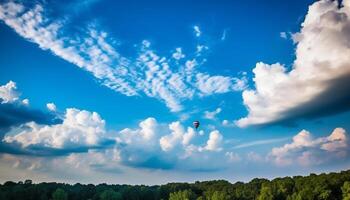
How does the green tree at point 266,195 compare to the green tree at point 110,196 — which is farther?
the green tree at point 110,196

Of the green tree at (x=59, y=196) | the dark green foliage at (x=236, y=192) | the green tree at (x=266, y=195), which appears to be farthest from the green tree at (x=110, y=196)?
the green tree at (x=266, y=195)

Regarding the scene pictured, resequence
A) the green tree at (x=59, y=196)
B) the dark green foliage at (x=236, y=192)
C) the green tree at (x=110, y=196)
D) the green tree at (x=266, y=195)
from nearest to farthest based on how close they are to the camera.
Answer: the green tree at (x=266, y=195) → the dark green foliage at (x=236, y=192) → the green tree at (x=59, y=196) → the green tree at (x=110, y=196)

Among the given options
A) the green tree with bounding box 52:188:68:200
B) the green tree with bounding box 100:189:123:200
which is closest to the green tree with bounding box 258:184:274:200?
the green tree with bounding box 100:189:123:200

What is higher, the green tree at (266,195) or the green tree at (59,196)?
the green tree at (59,196)

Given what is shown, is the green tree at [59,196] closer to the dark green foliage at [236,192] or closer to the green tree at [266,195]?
the dark green foliage at [236,192]

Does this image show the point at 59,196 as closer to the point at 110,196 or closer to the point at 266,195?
the point at 110,196

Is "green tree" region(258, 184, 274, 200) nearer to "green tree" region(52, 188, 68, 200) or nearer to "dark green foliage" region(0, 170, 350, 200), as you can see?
"dark green foliage" region(0, 170, 350, 200)

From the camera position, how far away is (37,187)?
13462cm

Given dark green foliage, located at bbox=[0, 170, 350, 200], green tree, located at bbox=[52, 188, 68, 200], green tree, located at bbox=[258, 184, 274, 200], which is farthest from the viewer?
green tree, located at bbox=[52, 188, 68, 200]

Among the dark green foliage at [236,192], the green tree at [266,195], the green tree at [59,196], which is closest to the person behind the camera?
the green tree at [266,195]

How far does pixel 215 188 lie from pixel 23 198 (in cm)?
6855

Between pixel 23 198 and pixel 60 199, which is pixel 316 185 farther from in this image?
pixel 23 198

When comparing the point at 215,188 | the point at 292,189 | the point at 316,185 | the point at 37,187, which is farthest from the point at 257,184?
the point at 37,187

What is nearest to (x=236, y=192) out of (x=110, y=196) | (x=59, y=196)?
(x=110, y=196)
